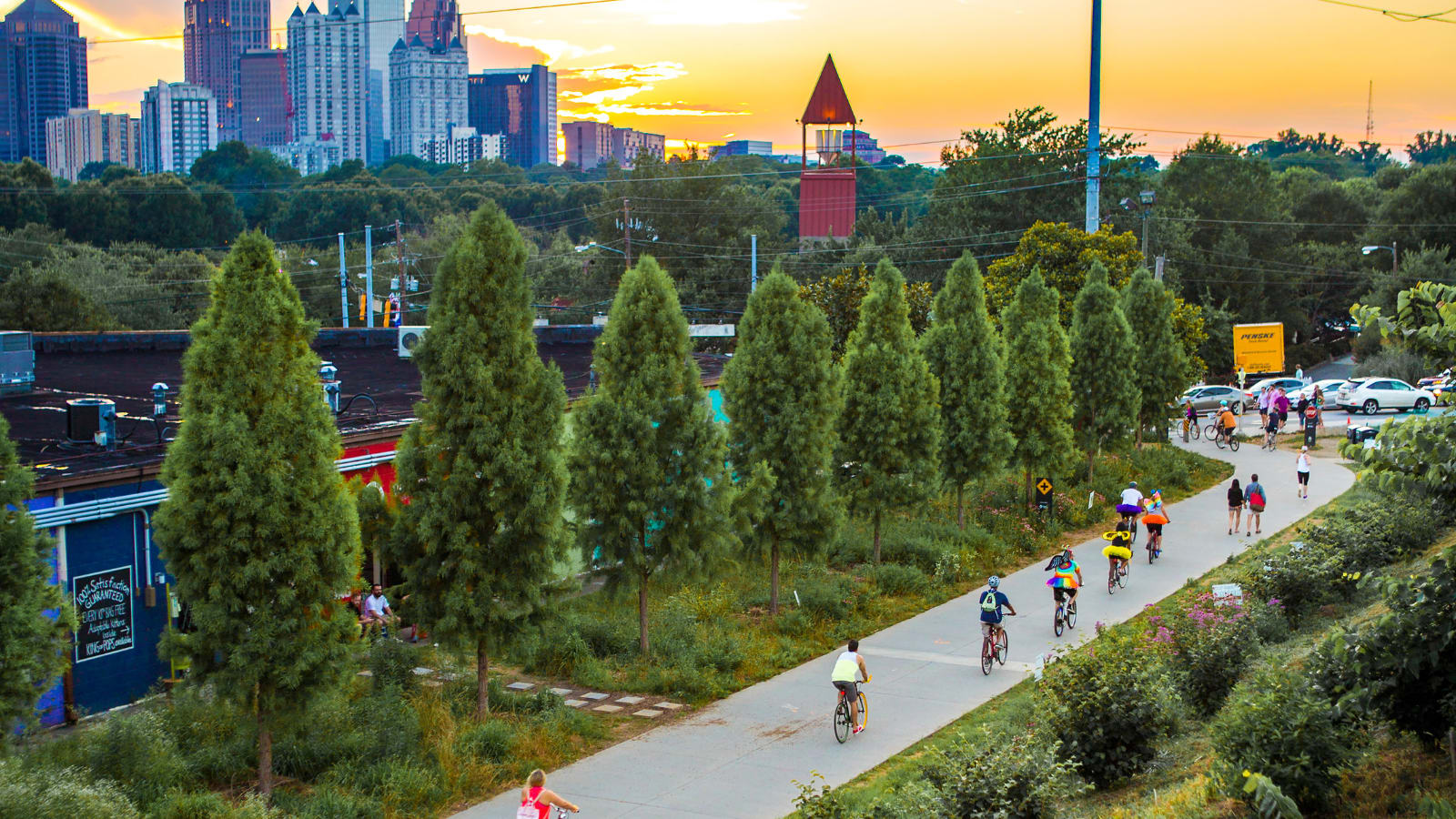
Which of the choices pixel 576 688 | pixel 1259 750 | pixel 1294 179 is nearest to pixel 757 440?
pixel 576 688

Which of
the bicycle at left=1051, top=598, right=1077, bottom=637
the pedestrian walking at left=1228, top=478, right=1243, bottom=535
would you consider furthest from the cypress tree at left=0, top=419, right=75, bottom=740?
the pedestrian walking at left=1228, top=478, right=1243, bottom=535

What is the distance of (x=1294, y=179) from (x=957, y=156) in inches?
1119

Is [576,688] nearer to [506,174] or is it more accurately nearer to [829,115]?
[829,115]

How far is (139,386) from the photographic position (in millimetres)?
25172

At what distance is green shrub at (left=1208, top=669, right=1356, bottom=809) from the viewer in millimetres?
8977

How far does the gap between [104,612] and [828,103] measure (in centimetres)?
6413

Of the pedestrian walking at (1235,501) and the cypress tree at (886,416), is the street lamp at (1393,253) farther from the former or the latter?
the cypress tree at (886,416)

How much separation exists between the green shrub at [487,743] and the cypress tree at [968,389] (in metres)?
14.0

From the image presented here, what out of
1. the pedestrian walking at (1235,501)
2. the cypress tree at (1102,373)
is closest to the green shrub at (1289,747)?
the pedestrian walking at (1235,501)

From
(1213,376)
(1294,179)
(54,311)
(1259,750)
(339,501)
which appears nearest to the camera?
(1259,750)

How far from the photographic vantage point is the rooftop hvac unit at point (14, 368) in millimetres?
23656

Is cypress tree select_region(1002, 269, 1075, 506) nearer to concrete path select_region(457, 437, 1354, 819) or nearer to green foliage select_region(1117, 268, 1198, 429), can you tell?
concrete path select_region(457, 437, 1354, 819)

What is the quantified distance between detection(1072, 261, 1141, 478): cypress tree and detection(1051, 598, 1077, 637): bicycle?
12.6 m

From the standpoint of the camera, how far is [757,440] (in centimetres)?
1980
